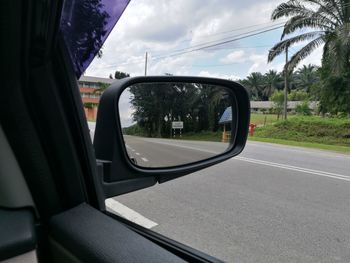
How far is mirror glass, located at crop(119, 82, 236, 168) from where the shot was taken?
4.41 ft

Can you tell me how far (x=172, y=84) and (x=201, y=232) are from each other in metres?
2.91

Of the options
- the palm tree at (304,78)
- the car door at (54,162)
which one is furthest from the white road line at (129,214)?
the palm tree at (304,78)

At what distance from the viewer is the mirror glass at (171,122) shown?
4.41 ft

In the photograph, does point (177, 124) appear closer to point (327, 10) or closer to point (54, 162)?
point (54, 162)

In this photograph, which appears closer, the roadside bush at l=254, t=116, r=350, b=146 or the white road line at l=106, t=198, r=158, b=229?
the white road line at l=106, t=198, r=158, b=229

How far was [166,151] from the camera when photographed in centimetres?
150

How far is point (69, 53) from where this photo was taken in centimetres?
123

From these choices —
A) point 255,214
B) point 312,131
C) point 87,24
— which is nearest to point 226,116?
point 87,24

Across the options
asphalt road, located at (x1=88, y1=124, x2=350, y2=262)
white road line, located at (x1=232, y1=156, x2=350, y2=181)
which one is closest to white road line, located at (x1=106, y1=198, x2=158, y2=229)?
asphalt road, located at (x1=88, y1=124, x2=350, y2=262)

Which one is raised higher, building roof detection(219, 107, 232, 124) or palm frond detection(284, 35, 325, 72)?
palm frond detection(284, 35, 325, 72)

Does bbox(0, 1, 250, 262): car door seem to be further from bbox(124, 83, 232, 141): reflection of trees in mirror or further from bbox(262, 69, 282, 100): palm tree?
bbox(262, 69, 282, 100): palm tree

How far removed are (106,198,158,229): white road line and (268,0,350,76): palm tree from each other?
1474 cm

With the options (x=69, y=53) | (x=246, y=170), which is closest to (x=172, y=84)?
(x=69, y=53)

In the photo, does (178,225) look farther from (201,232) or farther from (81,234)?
(81,234)
